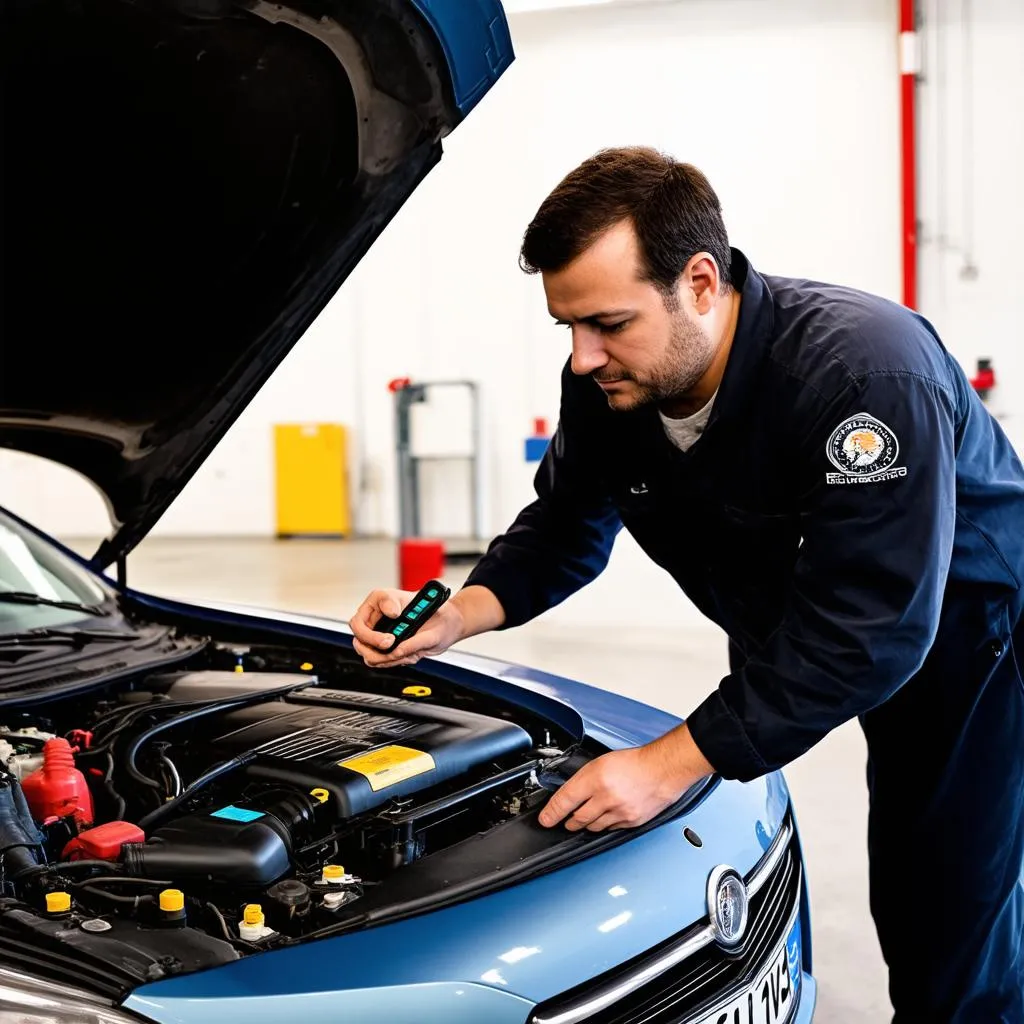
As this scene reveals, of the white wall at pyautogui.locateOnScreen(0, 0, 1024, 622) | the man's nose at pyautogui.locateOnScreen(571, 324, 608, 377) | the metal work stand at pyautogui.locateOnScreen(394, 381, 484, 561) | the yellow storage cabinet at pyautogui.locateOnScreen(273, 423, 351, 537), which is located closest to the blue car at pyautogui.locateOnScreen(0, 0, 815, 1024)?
the man's nose at pyautogui.locateOnScreen(571, 324, 608, 377)

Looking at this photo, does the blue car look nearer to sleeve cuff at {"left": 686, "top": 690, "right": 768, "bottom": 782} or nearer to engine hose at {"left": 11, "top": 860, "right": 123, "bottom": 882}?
engine hose at {"left": 11, "top": 860, "right": 123, "bottom": 882}

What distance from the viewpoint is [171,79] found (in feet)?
4.70

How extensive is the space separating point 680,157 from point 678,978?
17.7ft

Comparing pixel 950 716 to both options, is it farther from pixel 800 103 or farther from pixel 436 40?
pixel 800 103

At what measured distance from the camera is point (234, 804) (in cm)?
129

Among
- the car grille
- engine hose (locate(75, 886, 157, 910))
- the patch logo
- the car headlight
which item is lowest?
the car grille

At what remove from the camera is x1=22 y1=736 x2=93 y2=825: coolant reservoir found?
1.33 meters

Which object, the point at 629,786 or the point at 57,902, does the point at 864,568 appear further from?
the point at 57,902

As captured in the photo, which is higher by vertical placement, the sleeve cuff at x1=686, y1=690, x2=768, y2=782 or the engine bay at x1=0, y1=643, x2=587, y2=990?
the sleeve cuff at x1=686, y1=690, x2=768, y2=782

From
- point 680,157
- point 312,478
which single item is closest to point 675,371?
point 680,157

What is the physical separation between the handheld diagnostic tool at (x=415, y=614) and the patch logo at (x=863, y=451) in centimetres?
58

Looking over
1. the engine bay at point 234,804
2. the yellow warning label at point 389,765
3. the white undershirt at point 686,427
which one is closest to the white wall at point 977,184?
the white undershirt at point 686,427

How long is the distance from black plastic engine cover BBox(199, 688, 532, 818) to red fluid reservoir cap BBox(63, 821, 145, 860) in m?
0.16

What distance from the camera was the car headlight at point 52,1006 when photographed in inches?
35.9
